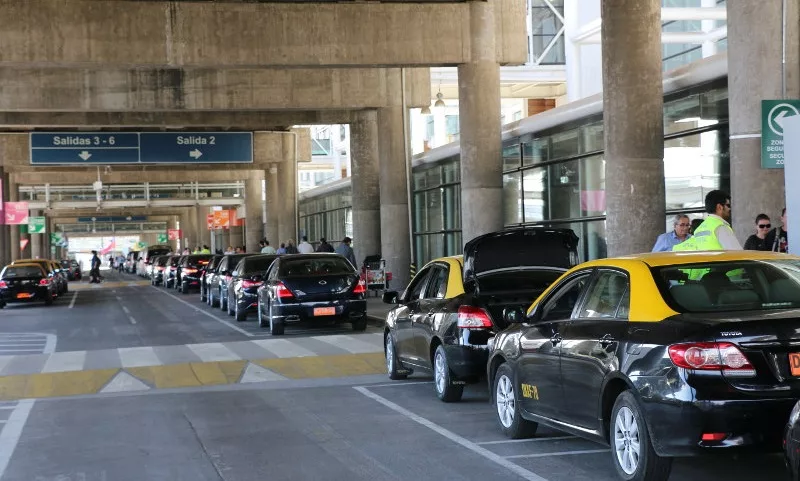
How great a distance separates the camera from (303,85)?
35.3 metres

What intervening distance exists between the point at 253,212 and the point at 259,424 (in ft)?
191

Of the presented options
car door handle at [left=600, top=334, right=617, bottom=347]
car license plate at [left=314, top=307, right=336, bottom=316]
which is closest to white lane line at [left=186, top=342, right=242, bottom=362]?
car license plate at [left=314, top=307, right=336, bottom=316]

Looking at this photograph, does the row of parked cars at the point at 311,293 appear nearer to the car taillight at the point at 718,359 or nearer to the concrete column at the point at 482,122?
the concrete column at the point at 482,122

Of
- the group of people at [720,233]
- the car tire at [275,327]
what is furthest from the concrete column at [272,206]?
the group of people at [720,233]

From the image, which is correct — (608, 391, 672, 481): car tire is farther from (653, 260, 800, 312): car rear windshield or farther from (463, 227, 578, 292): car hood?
(463, 227, 578, 292): car hood

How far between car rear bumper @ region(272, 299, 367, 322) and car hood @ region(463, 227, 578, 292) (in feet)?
29.9

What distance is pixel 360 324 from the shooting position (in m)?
22.2

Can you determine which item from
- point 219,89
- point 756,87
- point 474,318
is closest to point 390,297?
point 474,318

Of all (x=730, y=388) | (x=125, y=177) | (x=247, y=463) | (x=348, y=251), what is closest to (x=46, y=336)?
(x=348, y=251)

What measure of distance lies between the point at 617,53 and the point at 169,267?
1464 inches

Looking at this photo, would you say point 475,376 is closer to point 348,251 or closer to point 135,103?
point 348,251

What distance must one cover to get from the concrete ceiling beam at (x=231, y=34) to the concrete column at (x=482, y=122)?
356 mm

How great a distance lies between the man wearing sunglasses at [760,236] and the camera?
13352mm

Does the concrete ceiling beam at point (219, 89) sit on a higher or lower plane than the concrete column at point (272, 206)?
higher
